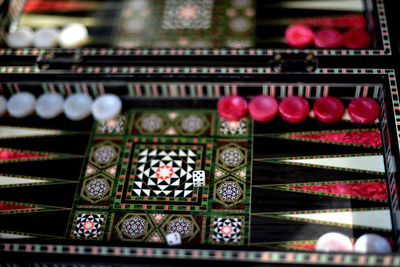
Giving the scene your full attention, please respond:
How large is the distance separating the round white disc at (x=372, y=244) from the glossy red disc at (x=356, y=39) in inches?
73.4

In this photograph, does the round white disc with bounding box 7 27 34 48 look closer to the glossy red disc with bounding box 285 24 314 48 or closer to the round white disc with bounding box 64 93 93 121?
the round white disc with bounding box 64 93 93 121

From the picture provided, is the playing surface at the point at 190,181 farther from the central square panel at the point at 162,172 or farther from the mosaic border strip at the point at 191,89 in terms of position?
the mosaic border strip at the point at 191,89

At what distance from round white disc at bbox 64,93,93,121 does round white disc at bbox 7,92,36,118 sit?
332 millimetres

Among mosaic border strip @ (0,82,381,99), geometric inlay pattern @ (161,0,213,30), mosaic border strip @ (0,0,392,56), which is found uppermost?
geometric inlay pattern @ (161,0,213,30)

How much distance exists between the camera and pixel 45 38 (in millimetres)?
5422

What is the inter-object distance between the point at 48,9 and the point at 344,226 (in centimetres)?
385

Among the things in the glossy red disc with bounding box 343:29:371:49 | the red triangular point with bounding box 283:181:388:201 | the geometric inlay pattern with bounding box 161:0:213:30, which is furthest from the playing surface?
the geometric inlay pattern with bounding box 161:0:213:30

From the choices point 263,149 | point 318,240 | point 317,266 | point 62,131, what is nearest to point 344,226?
point 318,240

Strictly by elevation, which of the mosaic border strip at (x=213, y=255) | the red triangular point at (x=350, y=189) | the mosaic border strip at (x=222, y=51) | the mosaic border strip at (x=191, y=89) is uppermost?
the mosaic border strip at (x=222, y=51)

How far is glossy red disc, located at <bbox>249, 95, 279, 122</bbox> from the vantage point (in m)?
4.70

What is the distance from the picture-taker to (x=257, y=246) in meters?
4.11

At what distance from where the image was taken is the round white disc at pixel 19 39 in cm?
534

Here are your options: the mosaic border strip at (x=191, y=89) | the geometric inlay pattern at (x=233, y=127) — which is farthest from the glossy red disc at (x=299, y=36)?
the geometric inlay pattern at (x=233, y=127)

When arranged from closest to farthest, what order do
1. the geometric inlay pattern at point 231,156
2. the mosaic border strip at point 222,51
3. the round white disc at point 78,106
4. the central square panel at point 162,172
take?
the central square panel at point 162,172
the geometric inlay pattern at point 231,156
the mosaic border strip at point 222,51
the round white disc at point 78,106
